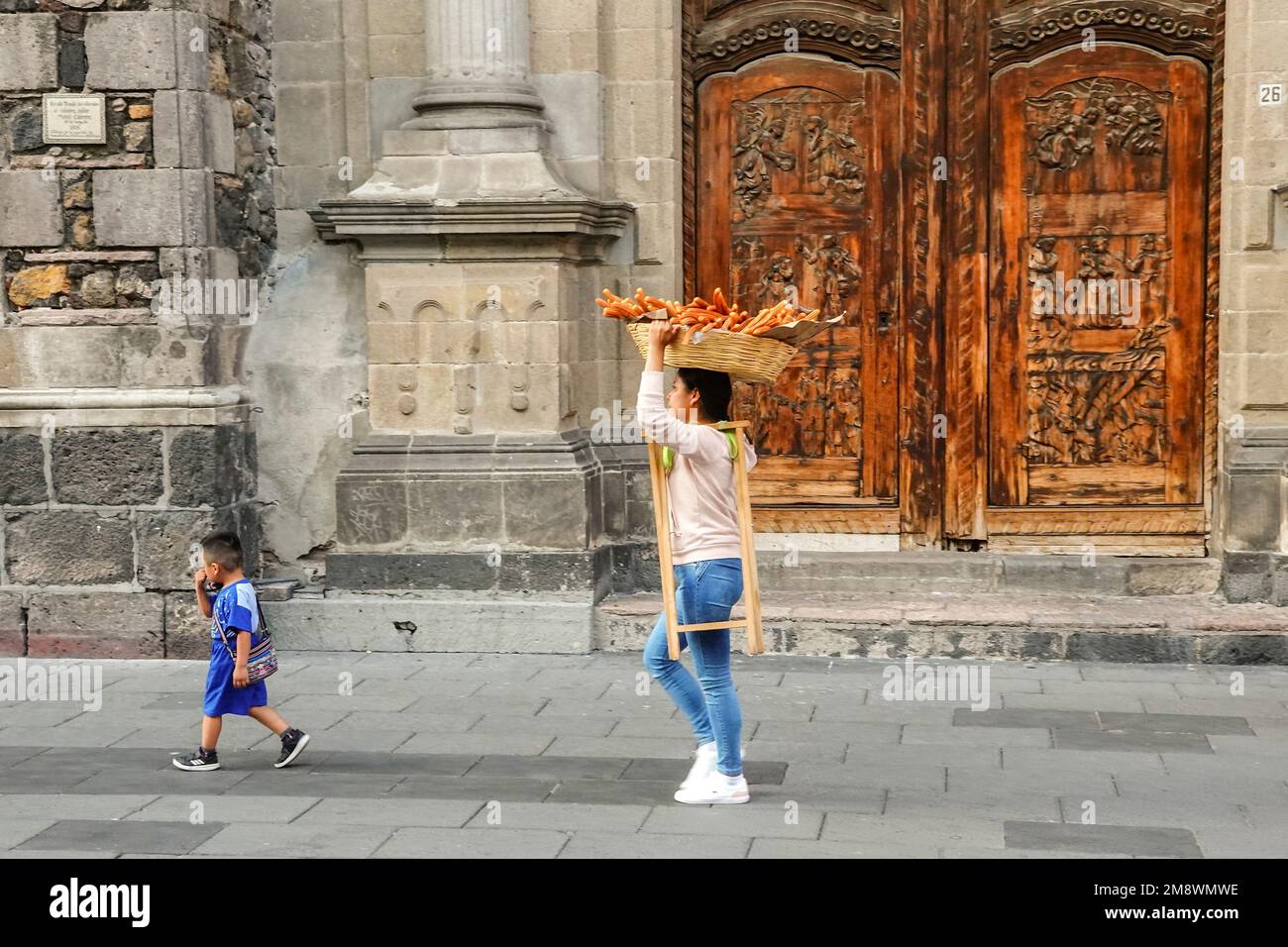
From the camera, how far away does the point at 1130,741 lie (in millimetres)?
7488

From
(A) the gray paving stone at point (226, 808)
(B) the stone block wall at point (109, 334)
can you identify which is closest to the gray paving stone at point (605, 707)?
(A) the gray paving stone at point (226, 808)

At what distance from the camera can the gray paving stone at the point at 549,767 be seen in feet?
22.6

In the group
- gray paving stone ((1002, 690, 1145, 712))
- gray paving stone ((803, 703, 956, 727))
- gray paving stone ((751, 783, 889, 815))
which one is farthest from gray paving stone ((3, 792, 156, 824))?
gray paving stone ((1002, 690, 1145, 712))

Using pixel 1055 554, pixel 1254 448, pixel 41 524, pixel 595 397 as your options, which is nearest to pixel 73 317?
pixel 41 524

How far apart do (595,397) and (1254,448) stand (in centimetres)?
344

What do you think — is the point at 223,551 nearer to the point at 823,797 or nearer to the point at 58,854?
the point at 58,854

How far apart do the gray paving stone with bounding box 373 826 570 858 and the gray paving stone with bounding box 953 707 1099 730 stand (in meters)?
2.47

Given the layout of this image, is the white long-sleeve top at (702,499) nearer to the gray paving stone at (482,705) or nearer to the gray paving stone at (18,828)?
the gray paving stone at (482,705)

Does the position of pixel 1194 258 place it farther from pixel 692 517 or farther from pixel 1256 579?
pixel 692 517

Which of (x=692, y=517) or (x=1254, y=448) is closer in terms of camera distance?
(x=692, y=517)

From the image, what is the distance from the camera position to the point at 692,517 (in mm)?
6293

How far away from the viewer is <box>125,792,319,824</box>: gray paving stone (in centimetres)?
625

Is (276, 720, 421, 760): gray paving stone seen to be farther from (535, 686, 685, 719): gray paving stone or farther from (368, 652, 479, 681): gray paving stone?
(368, 652, 479, 681): gray paving stone

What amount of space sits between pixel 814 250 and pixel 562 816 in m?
4.70
